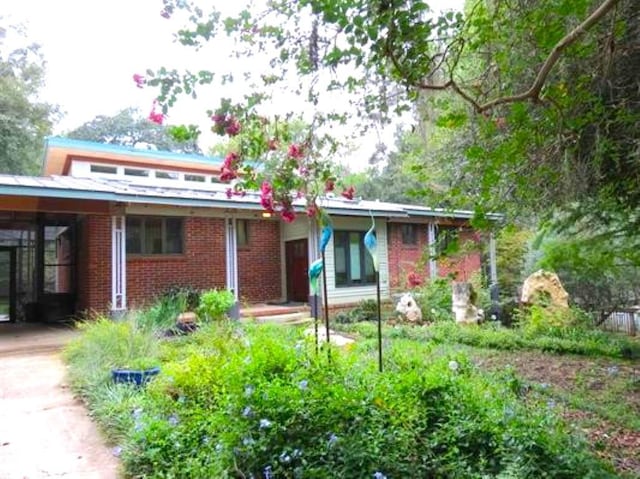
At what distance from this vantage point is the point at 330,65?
312 centimetres

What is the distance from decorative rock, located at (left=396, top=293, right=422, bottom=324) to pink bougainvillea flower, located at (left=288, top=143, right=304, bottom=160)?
913 cm

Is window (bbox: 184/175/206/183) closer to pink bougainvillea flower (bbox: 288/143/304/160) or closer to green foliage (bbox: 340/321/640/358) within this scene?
green foliage (bbox: 340/321/640/358)

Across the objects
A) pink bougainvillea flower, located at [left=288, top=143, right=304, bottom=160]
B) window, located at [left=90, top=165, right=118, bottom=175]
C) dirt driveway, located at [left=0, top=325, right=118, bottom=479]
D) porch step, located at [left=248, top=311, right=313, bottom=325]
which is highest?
window, located at [left=90, top=165, right=118, bottom=175]

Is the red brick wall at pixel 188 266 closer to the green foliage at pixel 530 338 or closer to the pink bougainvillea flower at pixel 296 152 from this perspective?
the green foliage at pixel 530 338

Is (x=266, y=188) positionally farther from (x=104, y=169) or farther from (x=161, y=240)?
(x=104, y=169)

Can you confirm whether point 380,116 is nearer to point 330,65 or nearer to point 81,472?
point 330,65

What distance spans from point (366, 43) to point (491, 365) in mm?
5566

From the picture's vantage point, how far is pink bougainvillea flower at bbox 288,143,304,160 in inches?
135

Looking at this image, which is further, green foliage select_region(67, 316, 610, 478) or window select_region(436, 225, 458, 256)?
window select_region(436, 225, 458, 256)

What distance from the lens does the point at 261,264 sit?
13.6 metres

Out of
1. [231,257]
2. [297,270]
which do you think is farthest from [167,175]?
[231,257]

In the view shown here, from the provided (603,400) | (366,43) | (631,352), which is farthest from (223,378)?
(631,352)

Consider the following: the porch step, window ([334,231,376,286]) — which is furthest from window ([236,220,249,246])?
the porch step

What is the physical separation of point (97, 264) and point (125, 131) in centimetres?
2219
